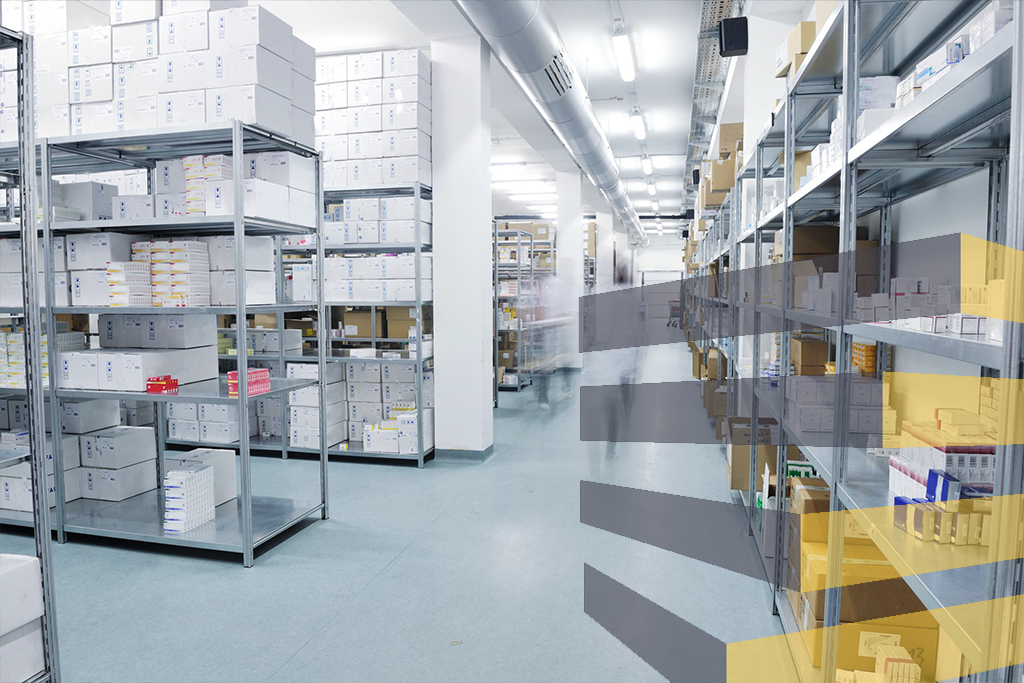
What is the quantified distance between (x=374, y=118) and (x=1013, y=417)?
523 centimetres

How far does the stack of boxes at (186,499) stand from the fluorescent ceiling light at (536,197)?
43.0 ft

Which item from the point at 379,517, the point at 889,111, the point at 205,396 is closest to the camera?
the point at 889,111

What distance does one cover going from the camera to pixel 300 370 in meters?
5.76

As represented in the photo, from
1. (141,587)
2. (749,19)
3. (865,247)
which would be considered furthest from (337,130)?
(865,247)

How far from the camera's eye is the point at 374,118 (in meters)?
5.41

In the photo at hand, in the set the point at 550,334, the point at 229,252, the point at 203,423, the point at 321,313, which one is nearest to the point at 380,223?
the point at 321,313

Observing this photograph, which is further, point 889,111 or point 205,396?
point 205,396

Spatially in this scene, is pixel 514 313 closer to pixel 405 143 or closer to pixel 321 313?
pixel 405 143

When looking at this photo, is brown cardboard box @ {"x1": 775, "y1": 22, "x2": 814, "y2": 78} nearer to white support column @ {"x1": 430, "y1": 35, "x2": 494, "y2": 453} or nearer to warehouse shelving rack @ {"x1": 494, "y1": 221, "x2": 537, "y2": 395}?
white support column @ {"x1": 430, "y1": 35, "x2": 494, "y2": 453}

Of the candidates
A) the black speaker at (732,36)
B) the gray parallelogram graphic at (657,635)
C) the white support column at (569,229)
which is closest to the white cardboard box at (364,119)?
the black speaker at (732,36)

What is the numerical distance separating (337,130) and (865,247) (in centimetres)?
430

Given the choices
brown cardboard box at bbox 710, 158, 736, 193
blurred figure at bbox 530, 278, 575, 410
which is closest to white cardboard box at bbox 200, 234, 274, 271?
brown cardboard box at bbox 710, 158, 736, 193

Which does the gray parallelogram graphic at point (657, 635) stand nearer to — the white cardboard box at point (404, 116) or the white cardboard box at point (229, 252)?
the white cardboard box at point (229, 252)

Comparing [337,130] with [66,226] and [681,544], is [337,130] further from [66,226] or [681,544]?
[681,544]
